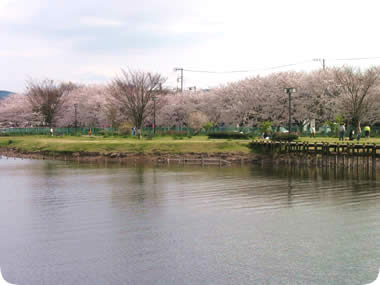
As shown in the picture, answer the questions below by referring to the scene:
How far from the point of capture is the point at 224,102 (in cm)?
8556

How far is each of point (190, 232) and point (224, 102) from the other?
69.8m

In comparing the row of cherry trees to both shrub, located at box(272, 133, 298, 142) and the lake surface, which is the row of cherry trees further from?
the lake surface

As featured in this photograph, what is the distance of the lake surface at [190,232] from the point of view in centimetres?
1243

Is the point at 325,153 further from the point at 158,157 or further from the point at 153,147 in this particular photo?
the point at 153,147

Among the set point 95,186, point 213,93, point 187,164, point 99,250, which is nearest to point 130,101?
point 213,93

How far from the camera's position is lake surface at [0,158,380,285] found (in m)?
12.4

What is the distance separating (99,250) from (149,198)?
32.2 feet

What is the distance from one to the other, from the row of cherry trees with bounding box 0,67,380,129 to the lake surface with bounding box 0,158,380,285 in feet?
119

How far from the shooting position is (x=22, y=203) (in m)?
22.8

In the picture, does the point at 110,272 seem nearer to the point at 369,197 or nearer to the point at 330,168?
the point at 369,197

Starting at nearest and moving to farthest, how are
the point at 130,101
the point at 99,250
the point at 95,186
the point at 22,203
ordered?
the point at 99,250
the point at 22,203
the point at 95,186
the point at 130,101

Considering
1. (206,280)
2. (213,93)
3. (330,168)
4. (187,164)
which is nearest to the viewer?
(206,280)

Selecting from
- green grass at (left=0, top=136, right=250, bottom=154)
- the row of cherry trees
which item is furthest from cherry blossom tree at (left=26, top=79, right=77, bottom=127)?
green grass at (left=0, top=136, right=250, bottom=154)

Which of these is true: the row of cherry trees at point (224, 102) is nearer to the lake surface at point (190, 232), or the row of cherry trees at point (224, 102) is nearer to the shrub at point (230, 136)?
the shrub at point (230, 136)
